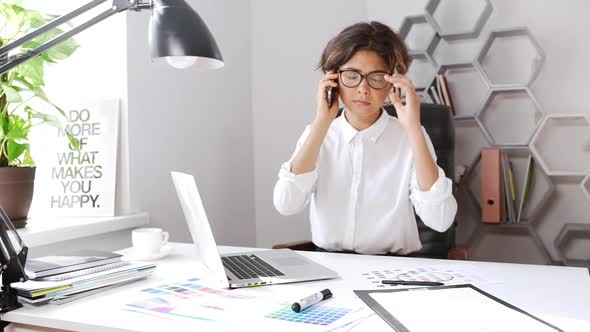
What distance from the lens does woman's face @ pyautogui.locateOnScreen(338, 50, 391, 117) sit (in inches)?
63.8

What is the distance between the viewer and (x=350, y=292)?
1.12m

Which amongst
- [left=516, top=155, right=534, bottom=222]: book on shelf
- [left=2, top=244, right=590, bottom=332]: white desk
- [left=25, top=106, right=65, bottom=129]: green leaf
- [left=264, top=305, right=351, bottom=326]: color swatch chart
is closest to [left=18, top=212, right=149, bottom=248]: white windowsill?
[left=25, top=106, right=65, bottom=129]: green leaf

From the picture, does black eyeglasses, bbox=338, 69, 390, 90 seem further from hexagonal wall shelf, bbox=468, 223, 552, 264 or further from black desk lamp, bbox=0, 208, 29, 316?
hexagonal wall shelf, bbox=468, 223, 552, 264

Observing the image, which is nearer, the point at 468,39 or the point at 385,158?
the point at 385,158

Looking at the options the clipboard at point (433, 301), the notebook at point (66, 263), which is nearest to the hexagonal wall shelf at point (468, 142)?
the clipboard at point (433, 301)

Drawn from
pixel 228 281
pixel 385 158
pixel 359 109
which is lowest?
pixel 228 281

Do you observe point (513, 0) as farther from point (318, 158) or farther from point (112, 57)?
point (112, 57)

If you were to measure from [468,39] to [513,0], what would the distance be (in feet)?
0.83

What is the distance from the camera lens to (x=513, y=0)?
2520 mm

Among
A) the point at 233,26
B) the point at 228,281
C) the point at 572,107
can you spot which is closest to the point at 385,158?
the point at 228,281

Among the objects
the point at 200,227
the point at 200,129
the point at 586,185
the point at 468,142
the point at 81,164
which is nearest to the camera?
the point at 200,227

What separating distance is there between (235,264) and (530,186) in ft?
5.62

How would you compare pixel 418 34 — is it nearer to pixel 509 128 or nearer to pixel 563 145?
pixel 509 128

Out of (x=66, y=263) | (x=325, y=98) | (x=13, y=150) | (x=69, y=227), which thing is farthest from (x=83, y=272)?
(x=325, y=98)
